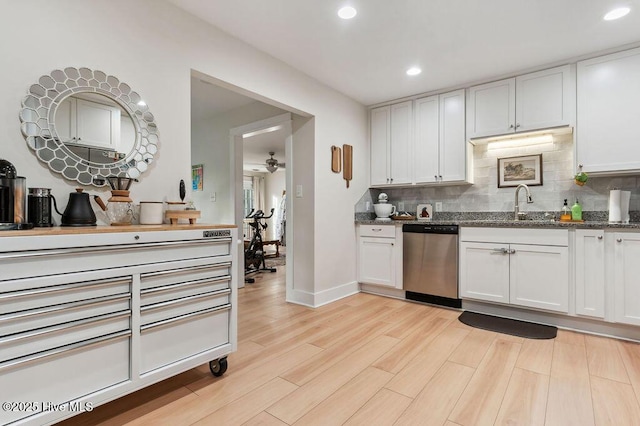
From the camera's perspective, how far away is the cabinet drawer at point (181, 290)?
159cm

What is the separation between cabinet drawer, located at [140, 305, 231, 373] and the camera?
1590 millimetres

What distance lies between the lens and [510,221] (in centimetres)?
306

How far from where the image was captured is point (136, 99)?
1970mm

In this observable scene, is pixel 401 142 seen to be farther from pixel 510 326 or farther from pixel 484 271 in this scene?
pixel 510 326

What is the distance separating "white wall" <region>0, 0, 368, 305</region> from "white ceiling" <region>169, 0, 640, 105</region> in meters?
0.21

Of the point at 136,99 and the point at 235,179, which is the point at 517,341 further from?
the point at 235,179

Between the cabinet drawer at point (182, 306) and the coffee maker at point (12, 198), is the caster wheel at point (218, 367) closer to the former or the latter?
the cabinet drawer at point (182, 306)

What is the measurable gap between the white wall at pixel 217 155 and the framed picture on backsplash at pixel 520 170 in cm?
297

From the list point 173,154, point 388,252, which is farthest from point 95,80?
point 388,252

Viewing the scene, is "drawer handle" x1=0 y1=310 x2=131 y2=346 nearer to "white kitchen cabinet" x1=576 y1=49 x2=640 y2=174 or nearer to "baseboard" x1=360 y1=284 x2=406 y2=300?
"baseboard" x1=360 y1=284 x2=406 y2=300

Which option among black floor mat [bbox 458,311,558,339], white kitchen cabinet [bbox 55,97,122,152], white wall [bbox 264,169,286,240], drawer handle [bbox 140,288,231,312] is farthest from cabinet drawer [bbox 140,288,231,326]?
white wall [bbox 264,169,286,240]

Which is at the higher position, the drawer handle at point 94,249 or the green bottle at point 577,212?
the green bottle at point 577,212

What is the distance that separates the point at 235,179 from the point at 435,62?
2782 millimetres

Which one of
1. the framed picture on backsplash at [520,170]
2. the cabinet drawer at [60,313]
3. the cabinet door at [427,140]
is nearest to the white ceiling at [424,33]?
the cabinet door at [427,140]
